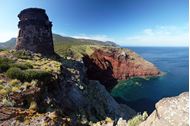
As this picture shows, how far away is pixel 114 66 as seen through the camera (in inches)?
4547

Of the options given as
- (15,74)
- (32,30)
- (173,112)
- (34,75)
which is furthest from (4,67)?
(32,30)

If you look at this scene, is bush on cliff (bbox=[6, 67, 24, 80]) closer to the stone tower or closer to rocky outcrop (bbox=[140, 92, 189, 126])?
rocky outcrop (bbox=[140, 92, 189, 126])

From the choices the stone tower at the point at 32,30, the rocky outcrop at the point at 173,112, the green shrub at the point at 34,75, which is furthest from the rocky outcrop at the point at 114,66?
the rocky outcrop at the point at 173,112

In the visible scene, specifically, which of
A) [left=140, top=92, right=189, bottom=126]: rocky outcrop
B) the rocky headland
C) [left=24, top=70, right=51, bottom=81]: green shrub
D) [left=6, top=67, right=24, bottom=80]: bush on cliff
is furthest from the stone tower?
[left=140, top=92, right=189, bottom=126]: rocky outcrop

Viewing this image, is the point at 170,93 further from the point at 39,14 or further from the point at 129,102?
the point at 39,14

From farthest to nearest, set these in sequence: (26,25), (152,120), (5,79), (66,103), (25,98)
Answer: (26,25)
(66,103)
(5,79)
(25,98)
(152,120)

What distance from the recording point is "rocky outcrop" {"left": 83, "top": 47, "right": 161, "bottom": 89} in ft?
331

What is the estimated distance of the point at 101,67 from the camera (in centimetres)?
10438

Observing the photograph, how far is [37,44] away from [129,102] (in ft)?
118

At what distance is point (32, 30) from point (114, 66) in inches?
3027

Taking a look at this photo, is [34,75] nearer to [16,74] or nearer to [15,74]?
[16,74]

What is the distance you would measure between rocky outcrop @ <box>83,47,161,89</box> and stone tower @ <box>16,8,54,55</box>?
54.5 m

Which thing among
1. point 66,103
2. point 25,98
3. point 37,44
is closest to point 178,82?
point 37,44

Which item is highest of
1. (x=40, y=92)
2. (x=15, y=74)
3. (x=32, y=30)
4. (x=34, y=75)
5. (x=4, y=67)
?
(x=32, y=30)
